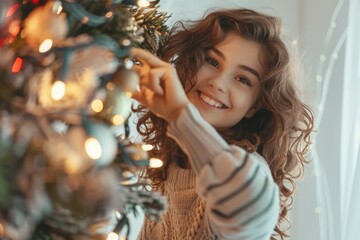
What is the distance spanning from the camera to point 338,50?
4.66 ft

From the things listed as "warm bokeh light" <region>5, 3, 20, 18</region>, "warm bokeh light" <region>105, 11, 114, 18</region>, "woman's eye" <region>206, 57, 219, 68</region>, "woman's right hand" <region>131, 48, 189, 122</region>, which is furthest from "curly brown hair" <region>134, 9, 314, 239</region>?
"warm bokeh light" <region>5, 3, 20, 18</region>

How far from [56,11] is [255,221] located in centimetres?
27

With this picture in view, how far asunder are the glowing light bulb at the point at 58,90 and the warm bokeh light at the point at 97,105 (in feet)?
0.14

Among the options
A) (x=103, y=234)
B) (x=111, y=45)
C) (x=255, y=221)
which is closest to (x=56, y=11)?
(x=111, y=45)

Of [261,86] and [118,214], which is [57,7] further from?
[261,86]

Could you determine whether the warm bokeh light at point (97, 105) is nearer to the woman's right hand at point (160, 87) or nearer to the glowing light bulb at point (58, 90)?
the glowing light bulb at point (58, 90)

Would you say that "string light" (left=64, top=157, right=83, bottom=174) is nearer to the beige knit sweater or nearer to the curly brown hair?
the beige knit sweater

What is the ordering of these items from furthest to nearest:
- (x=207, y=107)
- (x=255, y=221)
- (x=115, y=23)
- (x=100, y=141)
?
(x=207, y=107) < (x=255, y=221) < (x=115, y=23) < (x=100, y=141)

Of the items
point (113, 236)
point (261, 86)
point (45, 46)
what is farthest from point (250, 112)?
point (45, 46)

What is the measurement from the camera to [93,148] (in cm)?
31

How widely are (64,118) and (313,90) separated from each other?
47.4 inches

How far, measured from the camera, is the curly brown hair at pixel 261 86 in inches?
32.4

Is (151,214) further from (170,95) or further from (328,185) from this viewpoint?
(328,185)

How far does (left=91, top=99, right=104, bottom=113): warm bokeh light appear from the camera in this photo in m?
0.38
